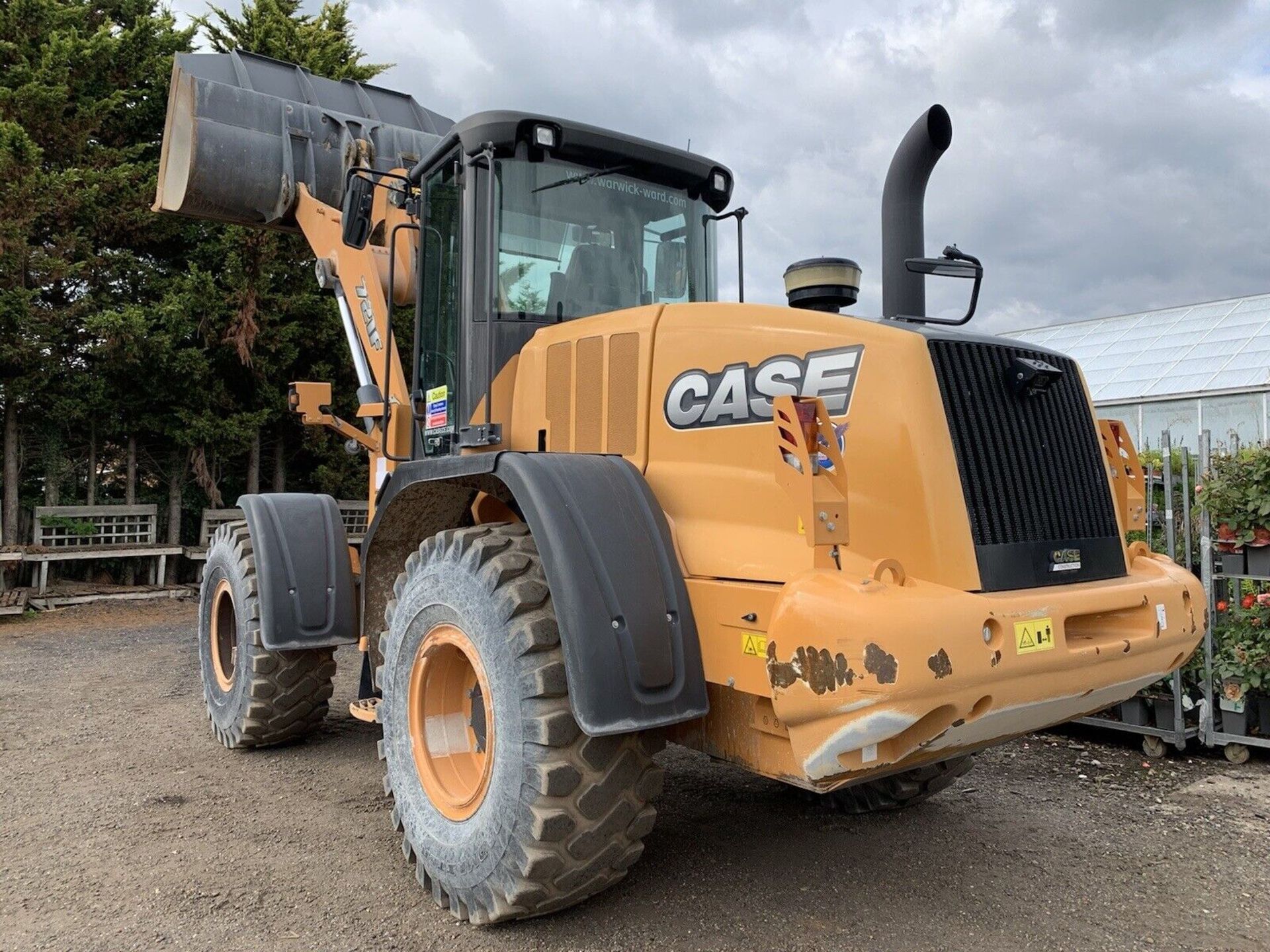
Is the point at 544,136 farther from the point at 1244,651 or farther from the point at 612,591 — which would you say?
the point at 1244,651

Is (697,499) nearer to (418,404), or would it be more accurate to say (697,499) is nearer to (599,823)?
(599,823)

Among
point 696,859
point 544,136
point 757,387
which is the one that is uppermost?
point 544,136

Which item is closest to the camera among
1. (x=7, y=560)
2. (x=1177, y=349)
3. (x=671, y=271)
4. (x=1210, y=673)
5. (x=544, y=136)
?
(x=544, y=136)

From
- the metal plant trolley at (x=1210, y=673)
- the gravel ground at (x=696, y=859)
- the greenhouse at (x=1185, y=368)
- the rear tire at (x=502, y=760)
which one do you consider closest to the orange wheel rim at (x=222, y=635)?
the gravel ground at (x=696, y=859)

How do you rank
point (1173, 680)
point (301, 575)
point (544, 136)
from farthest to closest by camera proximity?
1. point (1173, 680)
2. point (301, 575)
3. point (544, 136)

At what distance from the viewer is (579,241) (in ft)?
13.3

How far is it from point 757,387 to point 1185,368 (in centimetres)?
1962

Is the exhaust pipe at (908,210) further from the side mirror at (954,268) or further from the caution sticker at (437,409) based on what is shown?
the caution sticker at (437,409)

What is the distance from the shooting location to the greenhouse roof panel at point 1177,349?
60.3 feet

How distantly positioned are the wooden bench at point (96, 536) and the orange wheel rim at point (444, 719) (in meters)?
9.72

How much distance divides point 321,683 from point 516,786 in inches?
108

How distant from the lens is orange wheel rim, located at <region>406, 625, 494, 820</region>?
11.2 feet

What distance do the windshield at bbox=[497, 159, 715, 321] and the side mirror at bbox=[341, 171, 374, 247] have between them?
3.14 feet

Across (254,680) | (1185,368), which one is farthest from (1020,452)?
(1185,368)
